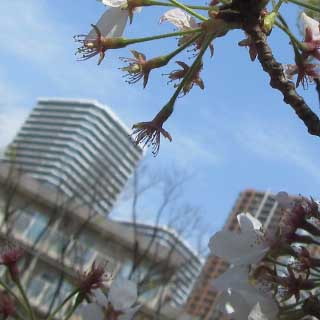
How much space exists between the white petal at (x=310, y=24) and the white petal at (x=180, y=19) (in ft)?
0.77

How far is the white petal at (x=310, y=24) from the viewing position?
4.03ft

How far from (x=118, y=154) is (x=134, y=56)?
36.0 m

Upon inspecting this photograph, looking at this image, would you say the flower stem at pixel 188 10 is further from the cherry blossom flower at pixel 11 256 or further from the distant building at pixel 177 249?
the distant building at pixel 177 249

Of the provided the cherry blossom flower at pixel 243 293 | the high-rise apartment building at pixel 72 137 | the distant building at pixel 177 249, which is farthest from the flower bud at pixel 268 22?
the high-rise apartment building at pixel 72 137

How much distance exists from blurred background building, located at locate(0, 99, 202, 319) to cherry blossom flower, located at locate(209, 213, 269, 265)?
1.17ft

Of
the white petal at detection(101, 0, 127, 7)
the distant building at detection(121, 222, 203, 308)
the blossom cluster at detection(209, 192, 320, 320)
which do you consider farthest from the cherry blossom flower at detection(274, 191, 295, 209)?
the distant building at detection(121, 222, 203, 308)

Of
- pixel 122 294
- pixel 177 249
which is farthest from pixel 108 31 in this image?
pixel 177 249

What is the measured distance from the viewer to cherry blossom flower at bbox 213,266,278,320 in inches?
42.7

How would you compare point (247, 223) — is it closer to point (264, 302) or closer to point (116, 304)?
point (264, 302)

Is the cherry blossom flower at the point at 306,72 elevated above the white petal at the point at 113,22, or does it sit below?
above

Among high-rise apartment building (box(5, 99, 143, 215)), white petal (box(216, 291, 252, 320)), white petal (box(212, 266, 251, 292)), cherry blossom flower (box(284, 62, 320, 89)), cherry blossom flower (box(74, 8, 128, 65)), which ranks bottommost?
white petal (box(216, 291, 252, 320))

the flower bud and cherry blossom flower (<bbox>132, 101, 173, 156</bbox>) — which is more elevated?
the flower bud

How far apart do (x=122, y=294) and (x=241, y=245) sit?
79 cm

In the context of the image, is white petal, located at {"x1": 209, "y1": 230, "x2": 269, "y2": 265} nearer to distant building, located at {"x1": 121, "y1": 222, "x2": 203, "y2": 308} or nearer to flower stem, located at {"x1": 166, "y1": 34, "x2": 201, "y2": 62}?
flower stem, located at {"x1": 166, "y1": 34, "x2": 201, "y2": 62}
